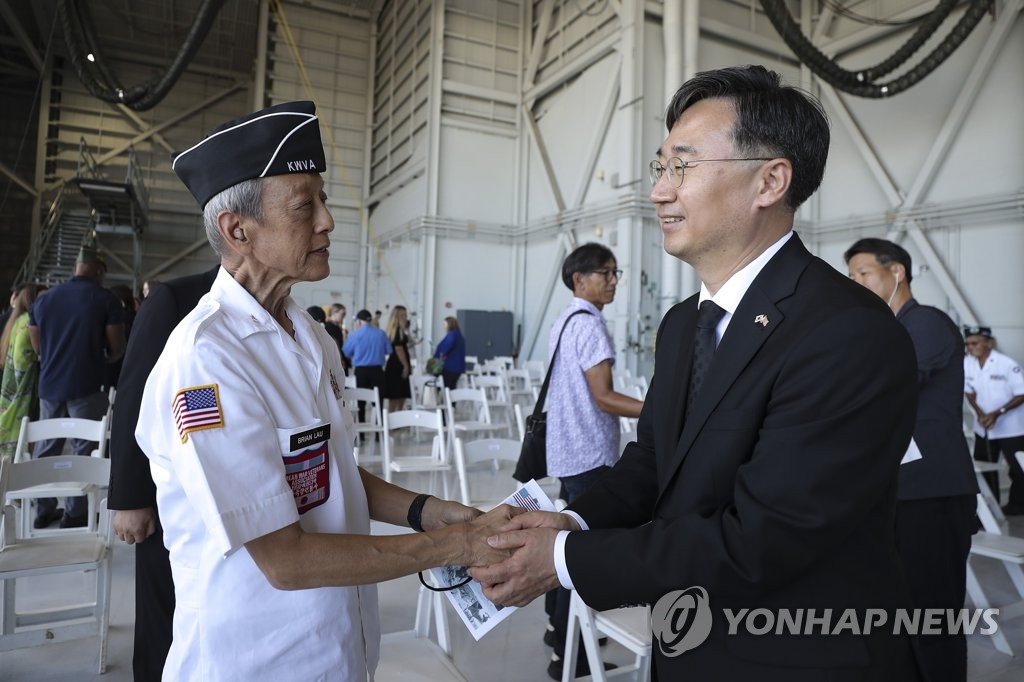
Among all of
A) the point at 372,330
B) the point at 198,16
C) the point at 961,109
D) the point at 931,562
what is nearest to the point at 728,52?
the point at 961,109

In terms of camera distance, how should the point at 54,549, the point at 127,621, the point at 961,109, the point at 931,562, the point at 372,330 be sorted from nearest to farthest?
the point at 931,562 → the point at 54,549 → the point at 127,621 → the point at 372,330 → the point at 961,109

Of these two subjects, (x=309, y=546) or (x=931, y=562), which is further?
(x=931, y=562)

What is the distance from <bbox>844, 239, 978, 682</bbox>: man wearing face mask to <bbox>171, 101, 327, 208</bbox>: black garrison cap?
2.26 meters

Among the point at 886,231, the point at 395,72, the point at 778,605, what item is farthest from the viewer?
the point at 395,72

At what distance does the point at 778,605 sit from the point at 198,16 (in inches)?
533

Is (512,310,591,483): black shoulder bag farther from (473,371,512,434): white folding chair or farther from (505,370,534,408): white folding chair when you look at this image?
(505,370,534,408): white folding chair

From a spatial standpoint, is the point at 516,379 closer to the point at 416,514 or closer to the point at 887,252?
the point at 887,252

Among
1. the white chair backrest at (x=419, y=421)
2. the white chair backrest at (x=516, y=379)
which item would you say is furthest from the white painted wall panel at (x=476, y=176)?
the white chair backrest at (x=419, y=421)

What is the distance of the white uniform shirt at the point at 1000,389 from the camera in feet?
17.8

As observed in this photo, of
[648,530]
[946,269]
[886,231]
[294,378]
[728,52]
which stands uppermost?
[728,52]

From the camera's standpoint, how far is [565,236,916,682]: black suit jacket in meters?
1.01

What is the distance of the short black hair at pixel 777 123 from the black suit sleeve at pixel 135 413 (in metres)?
1.73

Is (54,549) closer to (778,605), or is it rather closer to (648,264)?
(778,605)

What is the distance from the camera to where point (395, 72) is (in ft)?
52.1
